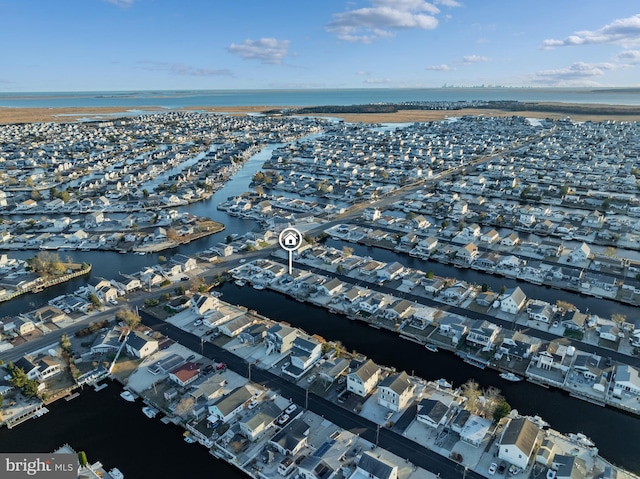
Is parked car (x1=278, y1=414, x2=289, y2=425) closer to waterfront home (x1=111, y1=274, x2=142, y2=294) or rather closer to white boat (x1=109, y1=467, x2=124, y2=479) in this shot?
white boat (x1=109, y1=467, x2=124, y2=479)

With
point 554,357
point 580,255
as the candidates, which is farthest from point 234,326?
point 580,255

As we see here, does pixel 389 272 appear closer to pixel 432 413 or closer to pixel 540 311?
pixel 540 311

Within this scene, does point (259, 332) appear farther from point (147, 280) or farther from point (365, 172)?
point (365, 172)

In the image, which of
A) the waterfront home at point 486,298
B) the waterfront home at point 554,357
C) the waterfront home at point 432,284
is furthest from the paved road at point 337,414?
the waterfront home at point 486,298

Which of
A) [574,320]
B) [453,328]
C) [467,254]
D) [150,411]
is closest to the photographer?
[150,411]

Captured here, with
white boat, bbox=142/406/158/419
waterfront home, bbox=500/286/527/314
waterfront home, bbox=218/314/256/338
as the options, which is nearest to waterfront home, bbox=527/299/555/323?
waterfront home, bbox=500/286/527/314
